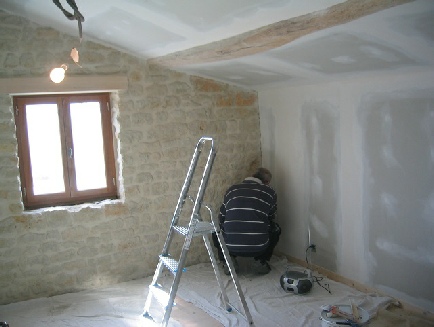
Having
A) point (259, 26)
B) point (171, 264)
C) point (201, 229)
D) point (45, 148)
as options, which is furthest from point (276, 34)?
point (45, 148)

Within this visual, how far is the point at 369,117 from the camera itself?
13.0 feet

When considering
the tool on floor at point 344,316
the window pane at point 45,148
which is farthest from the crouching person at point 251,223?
the window pane at point 45,148

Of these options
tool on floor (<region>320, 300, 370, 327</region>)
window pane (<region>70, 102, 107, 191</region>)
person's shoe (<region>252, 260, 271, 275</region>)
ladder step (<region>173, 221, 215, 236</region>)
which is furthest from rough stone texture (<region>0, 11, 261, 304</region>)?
tool on floor (<region>320, 300, 370, 327</region>)

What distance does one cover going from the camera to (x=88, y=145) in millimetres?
4707

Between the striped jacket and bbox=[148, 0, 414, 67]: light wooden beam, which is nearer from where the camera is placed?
bbox=[148, 0, 414, 67]: light wooden beam

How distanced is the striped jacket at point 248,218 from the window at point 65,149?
1.31m

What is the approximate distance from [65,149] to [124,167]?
623 millimetres

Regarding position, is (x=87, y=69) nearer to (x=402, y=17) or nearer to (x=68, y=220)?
(x=68, y=220)

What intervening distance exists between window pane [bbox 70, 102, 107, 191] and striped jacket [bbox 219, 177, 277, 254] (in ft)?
4.73

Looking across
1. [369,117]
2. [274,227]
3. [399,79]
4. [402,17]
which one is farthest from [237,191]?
[402,17]

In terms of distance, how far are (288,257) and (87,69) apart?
3026 mm

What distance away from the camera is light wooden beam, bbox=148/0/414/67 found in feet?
8.24

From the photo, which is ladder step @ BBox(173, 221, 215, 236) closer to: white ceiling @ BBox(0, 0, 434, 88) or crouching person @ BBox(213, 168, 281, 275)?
crouching person @ BBox(213, 168, 281, 275)

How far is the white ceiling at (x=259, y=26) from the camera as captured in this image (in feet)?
9.01
